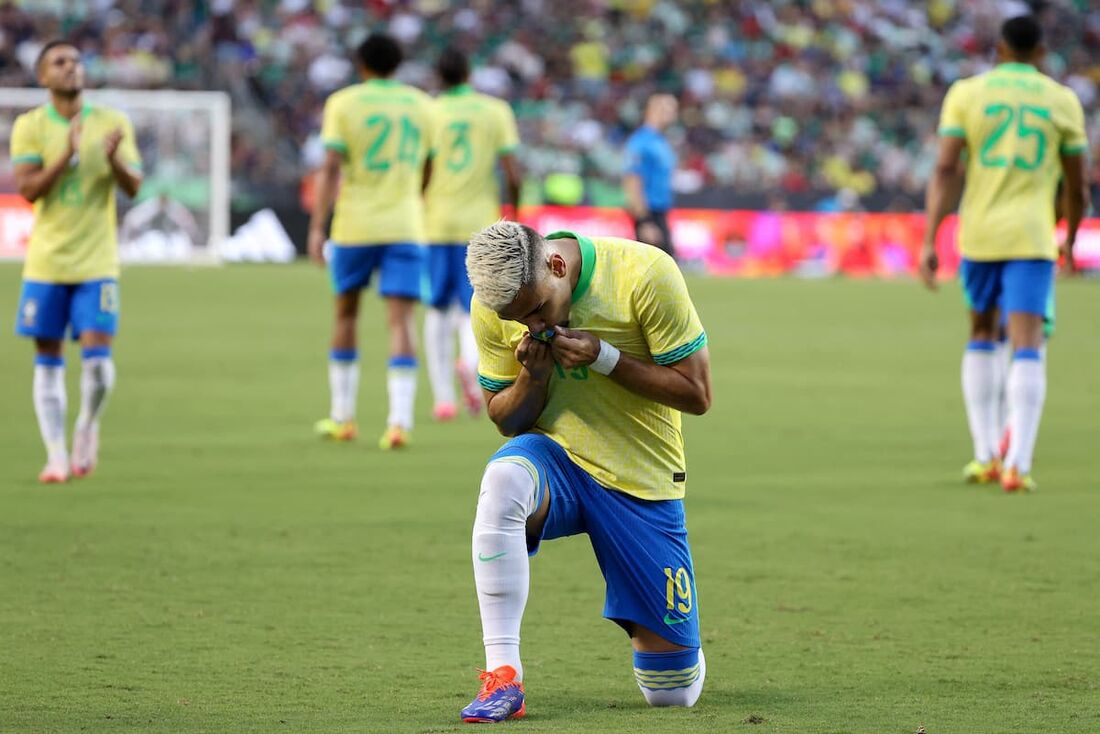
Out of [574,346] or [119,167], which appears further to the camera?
[119,167]

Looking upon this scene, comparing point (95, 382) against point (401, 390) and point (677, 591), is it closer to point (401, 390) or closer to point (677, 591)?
point (401, 390)

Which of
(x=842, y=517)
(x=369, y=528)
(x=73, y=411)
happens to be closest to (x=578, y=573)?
(x=369, y=528)

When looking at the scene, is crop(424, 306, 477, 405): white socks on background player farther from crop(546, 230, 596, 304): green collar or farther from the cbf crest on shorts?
crop(546, 230, 596, 304): green collar

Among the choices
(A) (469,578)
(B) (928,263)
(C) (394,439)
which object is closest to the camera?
(A) (469,578)

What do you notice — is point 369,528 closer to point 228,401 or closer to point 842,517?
point 842,517

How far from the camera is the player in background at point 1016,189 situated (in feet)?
30.2

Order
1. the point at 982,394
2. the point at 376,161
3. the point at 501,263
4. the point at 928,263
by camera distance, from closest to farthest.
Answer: the point at 501,263 < the point at 928,263 < the point at 982,394 < the point at 376,161

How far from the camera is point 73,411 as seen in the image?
12.3 m

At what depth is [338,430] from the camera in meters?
11.3

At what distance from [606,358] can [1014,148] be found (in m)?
5.08

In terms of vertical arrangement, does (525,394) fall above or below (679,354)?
below

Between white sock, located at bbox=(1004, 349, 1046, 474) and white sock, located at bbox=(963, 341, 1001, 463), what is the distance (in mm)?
285

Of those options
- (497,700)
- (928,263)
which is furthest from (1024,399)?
(497,700)

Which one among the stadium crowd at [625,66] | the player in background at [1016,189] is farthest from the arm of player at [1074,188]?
the stadium crowd at [625,66]
